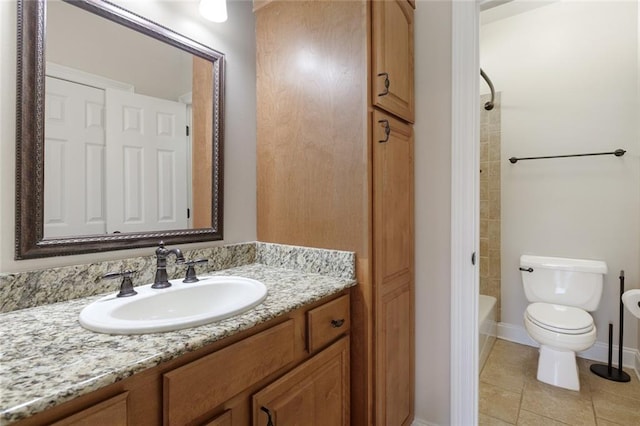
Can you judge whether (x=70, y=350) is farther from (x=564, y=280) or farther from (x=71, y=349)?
(x=564, y=280)

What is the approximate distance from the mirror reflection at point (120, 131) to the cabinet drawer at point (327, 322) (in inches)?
26.1

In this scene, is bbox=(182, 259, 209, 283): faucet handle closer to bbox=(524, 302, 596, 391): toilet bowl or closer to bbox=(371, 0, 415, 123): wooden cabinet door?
bbox=(371, 0, 415, 123): wooden cabinet door

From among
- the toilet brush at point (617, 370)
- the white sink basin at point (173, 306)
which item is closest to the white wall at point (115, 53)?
the white sink basin at point (173, 306)

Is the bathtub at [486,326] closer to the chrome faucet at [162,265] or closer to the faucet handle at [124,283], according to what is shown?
the chrome faucet at [162,265]

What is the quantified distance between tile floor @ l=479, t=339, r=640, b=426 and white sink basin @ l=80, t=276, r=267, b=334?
4.96 ft

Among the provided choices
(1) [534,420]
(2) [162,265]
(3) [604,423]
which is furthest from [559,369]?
(2) [162,265]

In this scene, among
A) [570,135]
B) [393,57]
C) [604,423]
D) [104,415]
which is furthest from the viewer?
[570,135]

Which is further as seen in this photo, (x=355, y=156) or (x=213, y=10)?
(x=213, y=10)

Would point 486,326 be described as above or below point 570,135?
below

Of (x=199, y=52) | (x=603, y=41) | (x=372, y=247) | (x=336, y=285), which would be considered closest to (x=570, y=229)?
(x=603, y=41)

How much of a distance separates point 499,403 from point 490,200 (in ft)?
4.94

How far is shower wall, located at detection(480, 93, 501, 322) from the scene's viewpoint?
2611mm

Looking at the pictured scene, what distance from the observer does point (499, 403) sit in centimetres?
182

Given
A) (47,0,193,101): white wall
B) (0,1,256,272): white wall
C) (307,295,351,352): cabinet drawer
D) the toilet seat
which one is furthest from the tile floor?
(47,0,193,101): white wall
